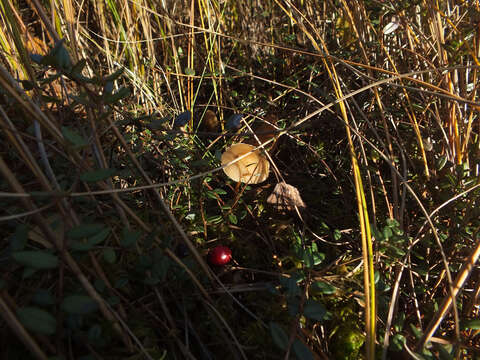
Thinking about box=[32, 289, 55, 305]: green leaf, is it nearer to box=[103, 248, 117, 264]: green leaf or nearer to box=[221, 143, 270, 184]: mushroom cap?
box=[103, 248, 117, 264]: green leaf

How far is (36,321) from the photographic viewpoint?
446mm

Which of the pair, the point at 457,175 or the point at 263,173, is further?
the point at 263,173

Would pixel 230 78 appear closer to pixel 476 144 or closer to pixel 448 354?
pixel 476 144

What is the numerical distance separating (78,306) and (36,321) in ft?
0.17

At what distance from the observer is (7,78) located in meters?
0.61

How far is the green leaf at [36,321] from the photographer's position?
1.45ft

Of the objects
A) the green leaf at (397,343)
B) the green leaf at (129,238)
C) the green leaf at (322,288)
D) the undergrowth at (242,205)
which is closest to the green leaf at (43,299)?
the undergrowth at (242,205)

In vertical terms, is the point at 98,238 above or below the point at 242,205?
above

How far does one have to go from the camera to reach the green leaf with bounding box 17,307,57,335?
44 cm

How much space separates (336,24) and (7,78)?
4.00 ft

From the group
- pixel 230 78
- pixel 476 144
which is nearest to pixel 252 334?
pixel 476 144

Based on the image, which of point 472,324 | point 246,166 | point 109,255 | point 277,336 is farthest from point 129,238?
point 472,324

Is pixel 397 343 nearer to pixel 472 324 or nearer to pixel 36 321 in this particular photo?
pixel 472 324

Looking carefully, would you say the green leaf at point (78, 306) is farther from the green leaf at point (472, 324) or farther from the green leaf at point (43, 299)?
the green leaf at point (472, 324)
